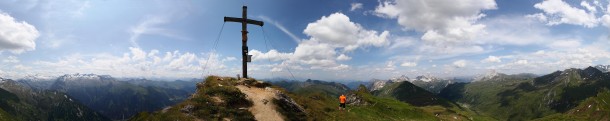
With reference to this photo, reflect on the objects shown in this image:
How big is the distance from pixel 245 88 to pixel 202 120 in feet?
35.0

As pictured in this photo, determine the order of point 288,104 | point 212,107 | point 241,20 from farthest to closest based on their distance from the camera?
point 241,20
point 288,104
point 212,107

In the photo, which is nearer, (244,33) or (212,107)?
(212,107)

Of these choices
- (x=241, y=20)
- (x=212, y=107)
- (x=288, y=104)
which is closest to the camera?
(x=212, y=107)

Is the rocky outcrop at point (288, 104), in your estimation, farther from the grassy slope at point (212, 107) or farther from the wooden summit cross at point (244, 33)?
the wooden summit cross at point (244, 33)

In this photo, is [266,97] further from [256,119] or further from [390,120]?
[390,120]

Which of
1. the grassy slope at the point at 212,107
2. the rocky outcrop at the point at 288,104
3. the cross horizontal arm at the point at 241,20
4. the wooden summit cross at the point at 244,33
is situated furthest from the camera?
the wooden summit cross at the point at 244,33

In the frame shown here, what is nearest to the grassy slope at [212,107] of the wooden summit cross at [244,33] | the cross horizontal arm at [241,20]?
the wooden summit cross at [244,33]

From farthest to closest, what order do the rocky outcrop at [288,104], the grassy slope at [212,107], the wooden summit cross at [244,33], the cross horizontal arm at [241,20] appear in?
the wooden summit cross at [244,33] → the cross horizontal arm at [241,20] → the rocky outcrop at [288,104] → the grassy slope at [212,107]

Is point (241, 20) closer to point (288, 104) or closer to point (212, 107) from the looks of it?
point (288, 104)

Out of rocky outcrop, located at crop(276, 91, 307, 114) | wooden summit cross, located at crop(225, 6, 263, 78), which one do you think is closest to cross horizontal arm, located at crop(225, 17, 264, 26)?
wooden summit cross, located at crop(225, 6, 263, 78)

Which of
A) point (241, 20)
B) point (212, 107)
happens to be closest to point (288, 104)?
point (212, 107)

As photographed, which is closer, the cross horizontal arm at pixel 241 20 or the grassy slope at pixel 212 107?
the grassy slope at pixel 212 107

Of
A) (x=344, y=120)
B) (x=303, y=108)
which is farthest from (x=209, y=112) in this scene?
(x=344, y=120)

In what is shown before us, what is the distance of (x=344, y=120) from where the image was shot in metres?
42.3
